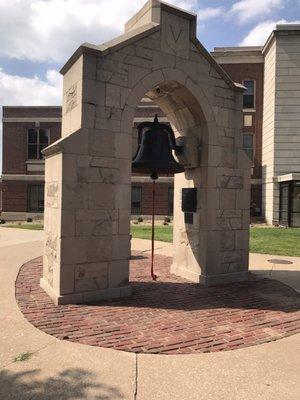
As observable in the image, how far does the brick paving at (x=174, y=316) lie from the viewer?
14.9ft

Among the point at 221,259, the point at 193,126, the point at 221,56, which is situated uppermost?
→ the point at 221,56

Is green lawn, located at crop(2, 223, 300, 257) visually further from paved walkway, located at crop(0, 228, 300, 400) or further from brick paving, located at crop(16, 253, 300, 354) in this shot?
paved walkway, located at crop(0, 228, 300, 400)

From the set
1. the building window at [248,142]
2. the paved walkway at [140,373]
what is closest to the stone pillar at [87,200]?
the paved walkway at [140,373]

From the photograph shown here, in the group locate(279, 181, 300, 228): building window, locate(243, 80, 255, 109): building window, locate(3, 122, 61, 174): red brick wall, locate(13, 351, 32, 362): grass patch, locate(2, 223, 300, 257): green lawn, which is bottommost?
locate(13, 351, 32, 362): grass patch

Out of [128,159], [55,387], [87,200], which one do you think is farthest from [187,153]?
[55,387]

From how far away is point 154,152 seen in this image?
7.24 m

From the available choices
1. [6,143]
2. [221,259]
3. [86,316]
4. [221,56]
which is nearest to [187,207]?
[221,259]

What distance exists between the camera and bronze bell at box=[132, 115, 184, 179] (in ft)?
23.4

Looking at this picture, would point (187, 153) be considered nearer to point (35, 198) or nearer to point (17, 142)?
point (35, 198)

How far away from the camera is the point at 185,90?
7414 mm

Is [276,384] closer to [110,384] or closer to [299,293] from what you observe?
[110,384]

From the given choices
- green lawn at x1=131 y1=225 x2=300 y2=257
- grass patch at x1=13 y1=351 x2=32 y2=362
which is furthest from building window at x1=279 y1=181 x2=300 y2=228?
grass patch at x1=13 y1=351 x2=32 y2=362

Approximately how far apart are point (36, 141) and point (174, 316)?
24.6 meters

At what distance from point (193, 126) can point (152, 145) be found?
1201 millimetres
